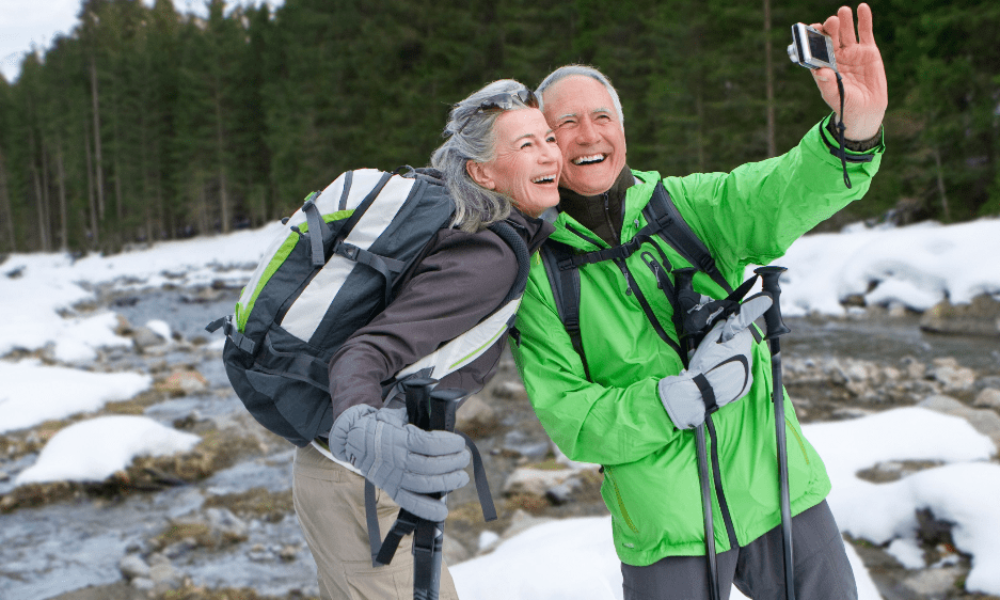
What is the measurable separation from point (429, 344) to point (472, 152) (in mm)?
670

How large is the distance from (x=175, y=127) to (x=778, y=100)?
3792cm

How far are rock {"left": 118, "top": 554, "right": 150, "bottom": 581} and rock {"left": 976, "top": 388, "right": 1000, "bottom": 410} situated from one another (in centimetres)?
883

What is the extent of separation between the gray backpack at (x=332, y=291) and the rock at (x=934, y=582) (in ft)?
10.6

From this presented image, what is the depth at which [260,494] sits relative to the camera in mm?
6863

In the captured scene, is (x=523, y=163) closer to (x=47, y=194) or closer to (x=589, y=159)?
(x=589, y=159)

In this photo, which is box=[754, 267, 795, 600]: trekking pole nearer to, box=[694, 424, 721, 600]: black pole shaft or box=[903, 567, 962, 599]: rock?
box=[694, 424, 721, 600]: black pole shaft

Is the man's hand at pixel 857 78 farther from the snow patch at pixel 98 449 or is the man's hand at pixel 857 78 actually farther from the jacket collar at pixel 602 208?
the snow patch at pixel 98 449

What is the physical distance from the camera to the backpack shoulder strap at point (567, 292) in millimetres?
2004

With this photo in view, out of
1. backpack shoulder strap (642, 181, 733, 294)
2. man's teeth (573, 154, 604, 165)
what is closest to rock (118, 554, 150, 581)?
man's teeth (573, 154, 604, 165)

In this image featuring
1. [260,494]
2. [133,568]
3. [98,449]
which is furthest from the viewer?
[98,449]

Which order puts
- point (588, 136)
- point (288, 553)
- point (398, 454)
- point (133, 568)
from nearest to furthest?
point (398, 454) < point (588, 136) < point (133, 568) < point (288, 553)

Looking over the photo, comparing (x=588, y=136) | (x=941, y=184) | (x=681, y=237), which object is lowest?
(x=681, y=237)

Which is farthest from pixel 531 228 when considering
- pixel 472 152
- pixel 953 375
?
pixel 953 375

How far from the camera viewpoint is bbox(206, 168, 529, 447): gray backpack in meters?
1.81
